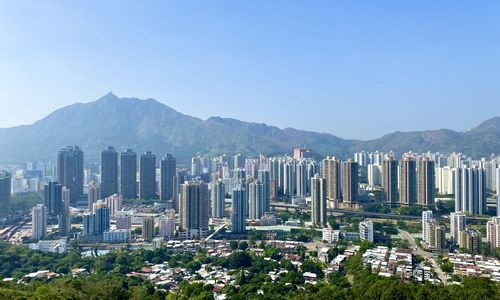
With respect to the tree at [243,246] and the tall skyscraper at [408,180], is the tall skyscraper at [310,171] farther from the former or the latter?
the tree at [243,246]

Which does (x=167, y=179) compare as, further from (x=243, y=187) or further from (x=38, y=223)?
(x=38, y=223)

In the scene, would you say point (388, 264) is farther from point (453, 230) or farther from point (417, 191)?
point (417, 191)

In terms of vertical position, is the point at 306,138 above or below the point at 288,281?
above

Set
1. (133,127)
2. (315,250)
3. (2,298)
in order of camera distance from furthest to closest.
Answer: (133,127)
(315,250)
(2,298)

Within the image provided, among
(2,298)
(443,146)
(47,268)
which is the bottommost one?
(47,268)

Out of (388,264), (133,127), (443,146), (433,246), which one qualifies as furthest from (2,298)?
(133,127)

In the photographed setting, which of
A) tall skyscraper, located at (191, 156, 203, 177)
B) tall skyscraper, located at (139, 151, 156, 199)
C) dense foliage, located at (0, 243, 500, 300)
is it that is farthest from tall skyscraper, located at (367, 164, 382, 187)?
dense foliage, located at (0, 243, 500, 300)

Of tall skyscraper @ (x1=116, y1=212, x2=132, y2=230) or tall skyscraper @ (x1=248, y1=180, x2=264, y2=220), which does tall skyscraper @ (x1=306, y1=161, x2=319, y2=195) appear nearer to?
tall skyscraper @ (x1=248, y1=180, x2=264, y2=220)

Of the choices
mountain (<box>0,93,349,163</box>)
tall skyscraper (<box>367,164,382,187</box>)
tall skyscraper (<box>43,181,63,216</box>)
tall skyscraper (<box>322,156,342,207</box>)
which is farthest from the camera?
mountain (<box>0,93,349,163</box>)
